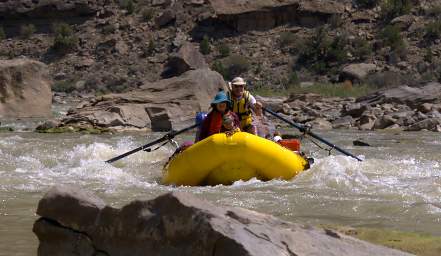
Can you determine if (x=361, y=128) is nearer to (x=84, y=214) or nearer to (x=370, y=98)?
(x=370, y=98)

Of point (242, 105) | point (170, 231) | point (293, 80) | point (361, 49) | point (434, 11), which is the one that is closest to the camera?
point (170, 231)

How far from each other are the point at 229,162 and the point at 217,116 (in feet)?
2.21

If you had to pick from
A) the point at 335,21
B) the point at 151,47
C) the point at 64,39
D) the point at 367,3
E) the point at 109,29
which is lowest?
the point at 64,39

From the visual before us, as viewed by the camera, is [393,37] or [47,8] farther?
[47,8]

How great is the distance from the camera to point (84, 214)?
299 cm

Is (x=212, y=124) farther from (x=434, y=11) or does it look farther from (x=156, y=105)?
Answer: (x=434, y=11)

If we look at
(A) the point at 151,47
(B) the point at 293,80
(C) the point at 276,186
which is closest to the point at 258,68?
(B) the point at 293,80

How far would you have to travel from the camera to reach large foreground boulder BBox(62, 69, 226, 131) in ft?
50.5

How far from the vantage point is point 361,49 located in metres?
32.3

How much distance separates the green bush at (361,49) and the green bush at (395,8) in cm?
307

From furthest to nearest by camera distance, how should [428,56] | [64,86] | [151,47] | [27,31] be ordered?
[27,31] → [151,47] → [64,86] → [428,56]

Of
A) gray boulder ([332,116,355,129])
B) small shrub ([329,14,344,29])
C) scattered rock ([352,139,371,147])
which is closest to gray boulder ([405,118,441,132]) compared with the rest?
gray boulder ([332,116,355,129])

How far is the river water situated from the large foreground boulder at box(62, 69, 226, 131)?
3.37 m

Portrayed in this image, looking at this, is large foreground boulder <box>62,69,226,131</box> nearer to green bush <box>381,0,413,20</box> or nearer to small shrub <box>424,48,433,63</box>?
small shrub <box>424,48,433,63</box>
